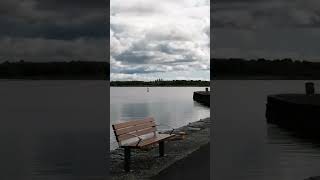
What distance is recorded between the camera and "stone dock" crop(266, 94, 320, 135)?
12.0 meters

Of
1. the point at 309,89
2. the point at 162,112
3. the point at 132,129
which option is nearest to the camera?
the point at 132,129

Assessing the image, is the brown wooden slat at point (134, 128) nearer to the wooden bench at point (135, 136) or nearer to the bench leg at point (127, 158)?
the wooden bench at point (135, 136)

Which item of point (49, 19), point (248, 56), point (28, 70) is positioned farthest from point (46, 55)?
point (248, 56)

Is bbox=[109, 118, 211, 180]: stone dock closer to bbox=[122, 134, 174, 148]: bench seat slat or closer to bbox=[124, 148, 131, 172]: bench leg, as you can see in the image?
bbox=[124, 148, 131, 172]: bench leg

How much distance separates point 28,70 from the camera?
2116 centimetres

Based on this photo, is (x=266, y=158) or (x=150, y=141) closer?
(x=150, y=141)

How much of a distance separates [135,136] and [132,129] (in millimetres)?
279

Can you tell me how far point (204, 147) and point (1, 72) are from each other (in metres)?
12.9

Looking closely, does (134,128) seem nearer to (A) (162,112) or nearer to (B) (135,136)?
(B) (135,136)

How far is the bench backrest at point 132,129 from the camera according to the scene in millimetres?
6562

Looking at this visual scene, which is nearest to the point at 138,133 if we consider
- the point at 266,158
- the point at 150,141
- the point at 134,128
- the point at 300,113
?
the point at 134,128

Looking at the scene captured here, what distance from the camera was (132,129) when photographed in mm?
7078

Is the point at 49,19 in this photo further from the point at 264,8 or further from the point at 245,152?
the point at 245,152

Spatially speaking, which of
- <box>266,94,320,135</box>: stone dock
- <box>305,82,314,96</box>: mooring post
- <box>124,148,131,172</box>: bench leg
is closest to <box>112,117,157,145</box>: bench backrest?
<box>124,148,131,172</box>: bench leg
